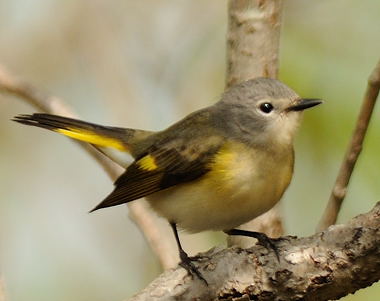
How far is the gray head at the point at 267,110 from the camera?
3.27 m

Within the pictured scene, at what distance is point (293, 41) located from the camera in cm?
413

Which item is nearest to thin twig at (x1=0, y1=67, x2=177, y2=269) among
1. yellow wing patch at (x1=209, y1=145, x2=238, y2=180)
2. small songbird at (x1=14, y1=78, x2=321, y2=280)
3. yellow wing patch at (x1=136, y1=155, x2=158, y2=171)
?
small songbird at (x1=14, y1=78, x2=321, y2=280)

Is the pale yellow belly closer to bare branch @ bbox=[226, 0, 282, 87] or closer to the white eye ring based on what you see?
the white eye ring

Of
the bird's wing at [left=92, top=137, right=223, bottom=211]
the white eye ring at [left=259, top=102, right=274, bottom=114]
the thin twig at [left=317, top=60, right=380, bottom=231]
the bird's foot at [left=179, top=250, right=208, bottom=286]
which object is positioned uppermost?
the white eye ring at [left=259, top=102, right=274, bottom=114]

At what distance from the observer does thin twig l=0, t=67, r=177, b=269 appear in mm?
3275

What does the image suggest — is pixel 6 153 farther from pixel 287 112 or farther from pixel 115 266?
pixel 287 112

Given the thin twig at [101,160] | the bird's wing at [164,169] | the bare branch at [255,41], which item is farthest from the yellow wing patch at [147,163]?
the bare branch at [255,41]

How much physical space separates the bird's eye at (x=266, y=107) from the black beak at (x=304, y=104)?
98 millimetres

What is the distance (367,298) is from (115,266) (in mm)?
1397

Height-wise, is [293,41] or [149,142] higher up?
[293,41]

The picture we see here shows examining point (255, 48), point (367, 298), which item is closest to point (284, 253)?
point (255, 48)

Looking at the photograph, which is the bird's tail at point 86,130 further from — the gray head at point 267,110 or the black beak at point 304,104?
the black beak at point 304,104

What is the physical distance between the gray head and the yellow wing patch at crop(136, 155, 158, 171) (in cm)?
39

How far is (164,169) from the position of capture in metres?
3.40
